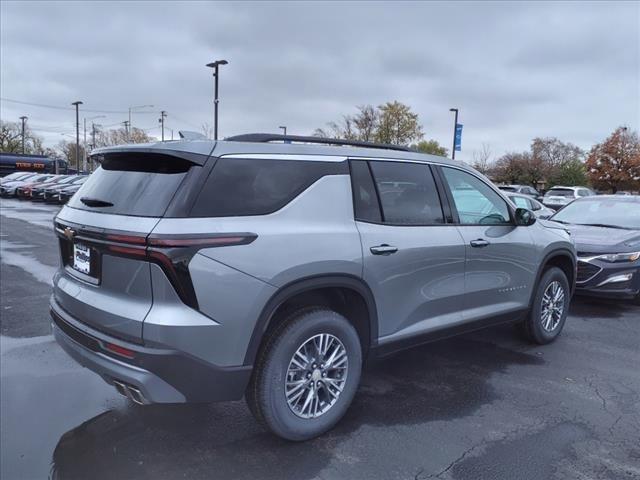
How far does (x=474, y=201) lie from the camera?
4379 millimetres

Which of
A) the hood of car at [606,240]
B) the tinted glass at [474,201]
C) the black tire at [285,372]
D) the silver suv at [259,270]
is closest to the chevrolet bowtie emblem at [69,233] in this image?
the silver suv at [259,270]

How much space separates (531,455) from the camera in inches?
122

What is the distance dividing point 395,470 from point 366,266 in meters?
1.22

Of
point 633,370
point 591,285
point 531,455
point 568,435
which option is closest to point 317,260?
point 531,455

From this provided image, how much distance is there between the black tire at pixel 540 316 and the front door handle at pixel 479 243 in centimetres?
111

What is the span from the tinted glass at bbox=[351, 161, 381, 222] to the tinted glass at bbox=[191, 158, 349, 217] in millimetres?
276

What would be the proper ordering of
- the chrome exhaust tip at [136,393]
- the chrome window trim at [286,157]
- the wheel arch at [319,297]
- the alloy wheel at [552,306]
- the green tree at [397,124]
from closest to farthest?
the chrome exhaust tip at [136,393] < the wheel arch at [319,297] < the chrome window trim at [286,157] < the alloy wheel at [552,306] < the green tree at [397,124]

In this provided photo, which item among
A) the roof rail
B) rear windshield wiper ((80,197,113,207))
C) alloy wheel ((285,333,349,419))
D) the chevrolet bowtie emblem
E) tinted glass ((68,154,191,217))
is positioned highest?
the roof rail

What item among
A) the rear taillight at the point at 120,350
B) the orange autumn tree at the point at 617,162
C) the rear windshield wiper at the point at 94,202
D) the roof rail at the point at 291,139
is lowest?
the rear taillight at the point at 120,350

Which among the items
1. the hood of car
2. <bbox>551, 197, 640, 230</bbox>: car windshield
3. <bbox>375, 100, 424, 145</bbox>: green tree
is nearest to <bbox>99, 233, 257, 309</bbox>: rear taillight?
the hood of car

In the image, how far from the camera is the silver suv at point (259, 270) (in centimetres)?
265

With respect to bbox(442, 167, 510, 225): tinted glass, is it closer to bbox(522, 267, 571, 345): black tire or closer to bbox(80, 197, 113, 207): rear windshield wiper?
bbox(522, 267, 571, 345): black tire

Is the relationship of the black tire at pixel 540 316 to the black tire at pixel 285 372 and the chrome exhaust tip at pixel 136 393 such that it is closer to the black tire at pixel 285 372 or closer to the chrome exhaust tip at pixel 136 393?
the black tire at pixel 285 372

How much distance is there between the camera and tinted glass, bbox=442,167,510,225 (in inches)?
165
